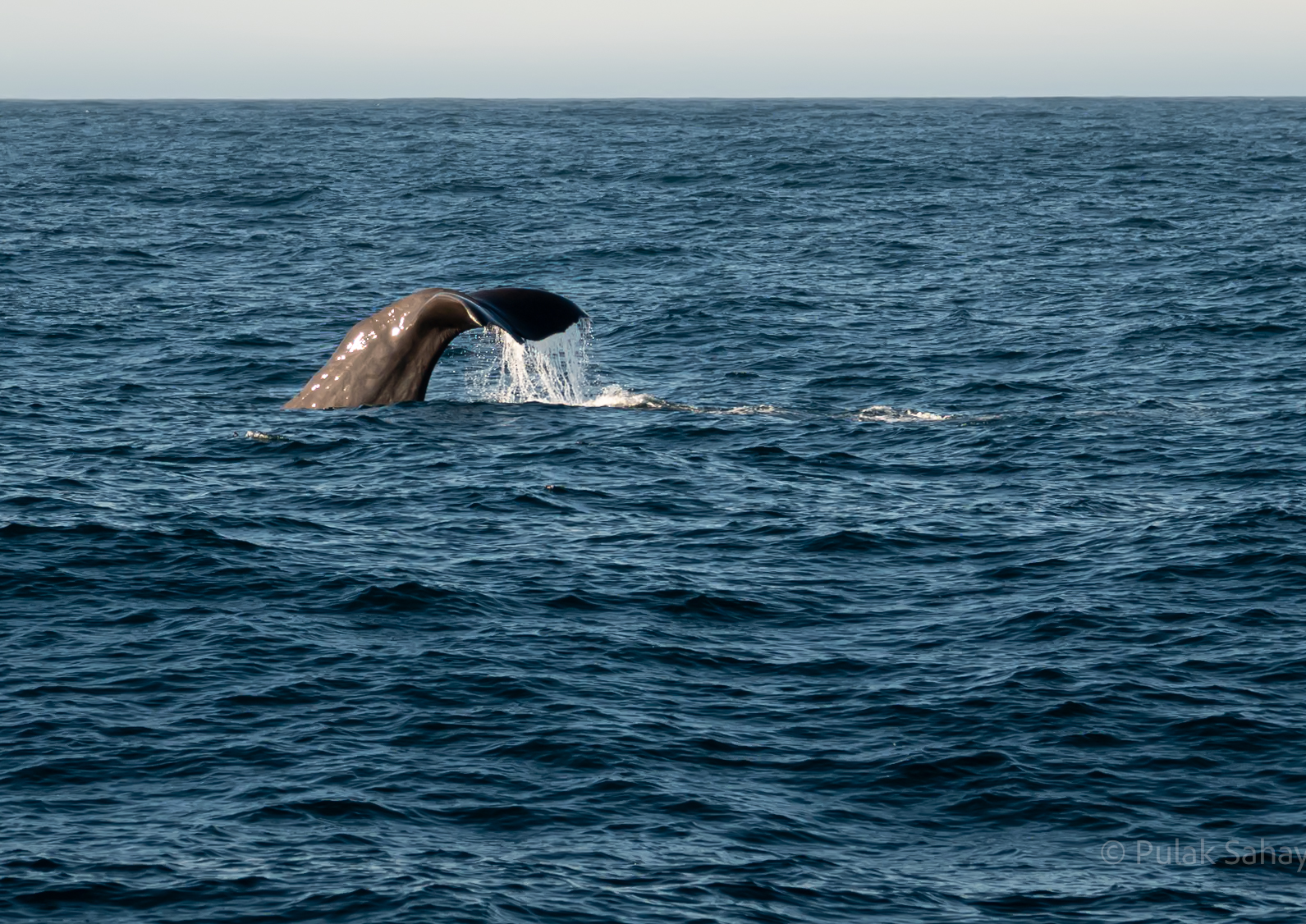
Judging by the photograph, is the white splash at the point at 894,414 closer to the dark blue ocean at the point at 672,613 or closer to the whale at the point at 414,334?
the dark blue ocean at the point at 672,613

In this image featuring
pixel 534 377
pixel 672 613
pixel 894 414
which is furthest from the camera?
pixel 534 377

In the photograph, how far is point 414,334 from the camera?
26625 mm

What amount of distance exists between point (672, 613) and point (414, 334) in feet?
26.1

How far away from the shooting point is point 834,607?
21016mm

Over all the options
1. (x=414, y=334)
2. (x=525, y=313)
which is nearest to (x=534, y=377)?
(x=414, y=334)

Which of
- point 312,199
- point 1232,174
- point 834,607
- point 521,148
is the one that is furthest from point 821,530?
point 521,148

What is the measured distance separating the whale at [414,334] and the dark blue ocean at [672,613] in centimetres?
64

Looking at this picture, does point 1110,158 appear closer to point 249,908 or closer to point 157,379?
point 157,379

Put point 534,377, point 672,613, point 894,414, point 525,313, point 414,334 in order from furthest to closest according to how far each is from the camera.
Answer: point 534,377 < point 894,414 < point 414,334 < point 525,313 < point 672,613

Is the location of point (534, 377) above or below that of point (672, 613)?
above

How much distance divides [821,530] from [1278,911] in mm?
11071

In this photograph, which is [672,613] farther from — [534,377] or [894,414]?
[534,377]

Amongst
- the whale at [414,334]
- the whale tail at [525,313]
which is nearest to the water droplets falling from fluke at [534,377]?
the whale at [414,334]

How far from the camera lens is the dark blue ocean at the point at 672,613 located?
14.6m
